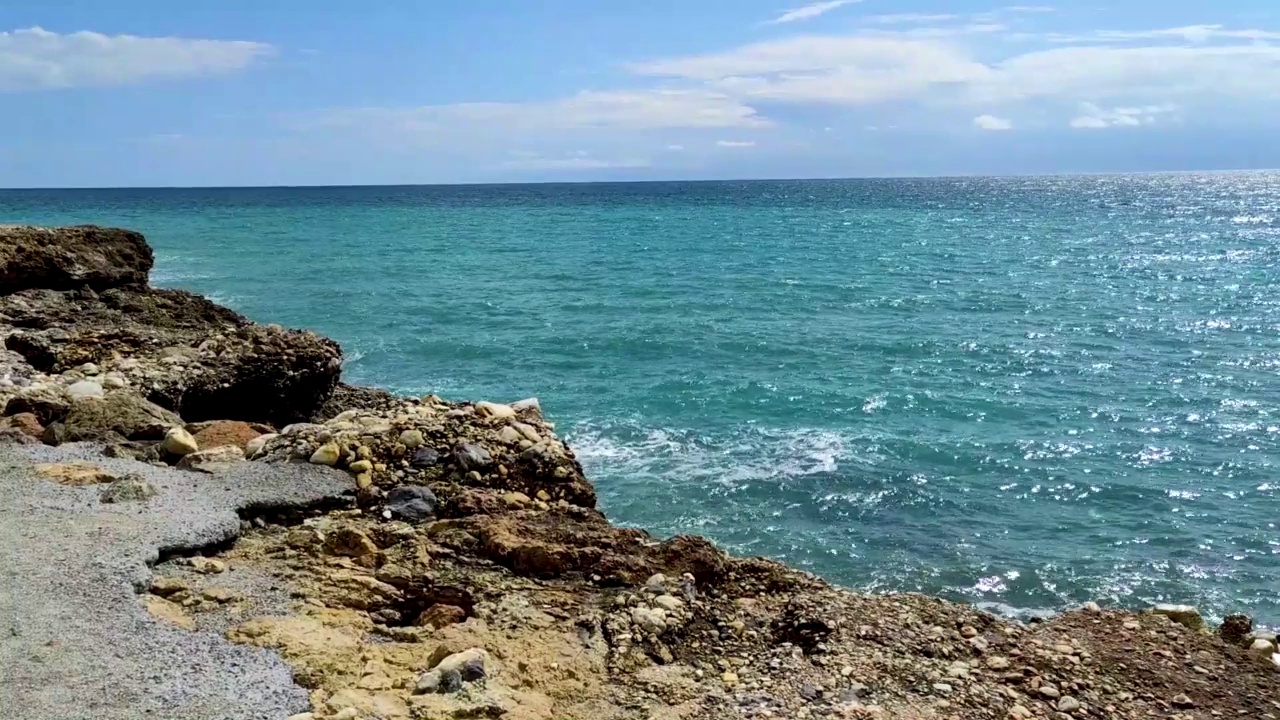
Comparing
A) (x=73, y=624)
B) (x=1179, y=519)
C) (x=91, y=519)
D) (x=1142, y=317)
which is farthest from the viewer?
(x=1142, y=317)

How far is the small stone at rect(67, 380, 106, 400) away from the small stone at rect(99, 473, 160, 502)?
2882mm

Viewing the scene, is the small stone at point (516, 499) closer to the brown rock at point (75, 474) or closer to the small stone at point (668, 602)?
the small stone at point (668, 602)

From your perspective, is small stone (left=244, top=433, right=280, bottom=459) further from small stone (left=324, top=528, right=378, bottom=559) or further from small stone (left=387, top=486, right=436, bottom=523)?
small stone (left=324, top=528, right=378, bottom=559)

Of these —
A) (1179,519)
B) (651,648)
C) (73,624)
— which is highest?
(73,624)

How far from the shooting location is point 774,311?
28016mm

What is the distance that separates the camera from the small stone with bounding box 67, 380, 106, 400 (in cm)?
992

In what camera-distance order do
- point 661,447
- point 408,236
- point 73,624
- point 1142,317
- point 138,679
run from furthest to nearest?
point 408,236 → point 1142,317 → point 661,447 → point 73,624 → point 138,679

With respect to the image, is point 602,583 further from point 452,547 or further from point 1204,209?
point 1204,209

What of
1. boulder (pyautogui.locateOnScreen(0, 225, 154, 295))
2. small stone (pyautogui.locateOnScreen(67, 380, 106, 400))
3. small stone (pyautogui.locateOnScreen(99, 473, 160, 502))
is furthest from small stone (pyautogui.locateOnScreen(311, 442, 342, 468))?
boulder (pyautogui.locateOnScreen(0, 225, 154, 295))

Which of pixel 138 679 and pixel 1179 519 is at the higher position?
pixel 138 679

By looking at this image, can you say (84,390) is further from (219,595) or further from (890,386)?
(890,386)

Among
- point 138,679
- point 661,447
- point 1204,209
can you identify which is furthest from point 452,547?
point 1204,209

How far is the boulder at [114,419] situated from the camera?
8.88 metres

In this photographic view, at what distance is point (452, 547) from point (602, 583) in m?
1.17
